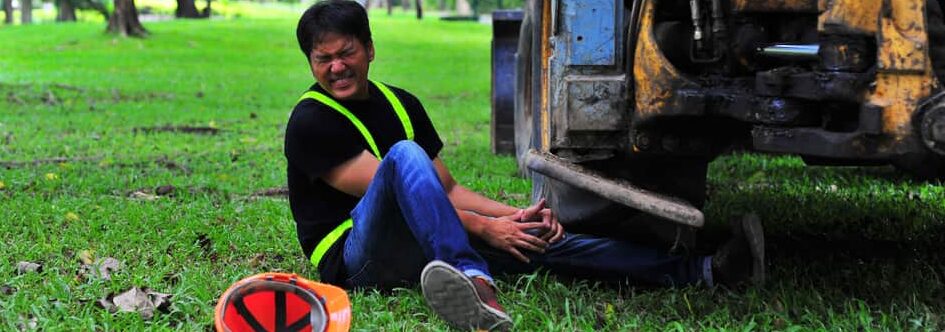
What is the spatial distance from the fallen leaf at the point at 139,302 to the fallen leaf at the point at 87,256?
66 centimetres

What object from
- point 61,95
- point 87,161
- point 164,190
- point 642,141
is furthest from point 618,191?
point 61,95

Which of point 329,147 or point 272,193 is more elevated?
point 329,147

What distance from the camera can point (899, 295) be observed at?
12.4ft

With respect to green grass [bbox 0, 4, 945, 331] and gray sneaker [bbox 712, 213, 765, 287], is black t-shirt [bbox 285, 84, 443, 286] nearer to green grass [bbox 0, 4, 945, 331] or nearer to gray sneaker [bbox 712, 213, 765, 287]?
green grass [bbox 0, 4, 945, 331]

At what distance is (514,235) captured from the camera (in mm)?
3871

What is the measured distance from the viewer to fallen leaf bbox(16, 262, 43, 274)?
14.2 ft

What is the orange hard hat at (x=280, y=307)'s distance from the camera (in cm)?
326

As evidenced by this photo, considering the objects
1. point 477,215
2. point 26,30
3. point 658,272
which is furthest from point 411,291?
point 26,30

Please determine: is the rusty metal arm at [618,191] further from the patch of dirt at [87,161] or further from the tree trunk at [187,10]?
the tree trunk at [187,10]

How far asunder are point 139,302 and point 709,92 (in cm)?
180

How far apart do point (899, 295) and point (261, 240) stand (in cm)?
244

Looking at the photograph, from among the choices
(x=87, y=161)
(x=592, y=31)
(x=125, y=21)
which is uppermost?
(x=592, y=31)

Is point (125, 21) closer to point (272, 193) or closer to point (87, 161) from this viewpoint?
point (87, 161)

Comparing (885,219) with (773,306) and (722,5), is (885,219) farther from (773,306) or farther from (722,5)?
(722,5)
